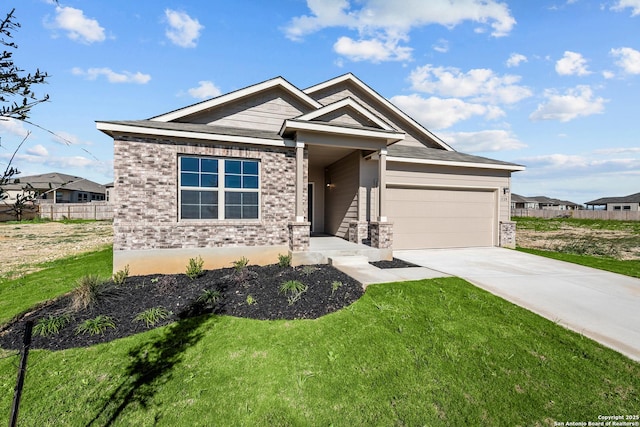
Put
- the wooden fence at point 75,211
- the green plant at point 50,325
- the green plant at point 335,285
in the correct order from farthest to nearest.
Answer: the wooden fence at point 75,211, the green plant at point 335,285, the green plant at point 50,325

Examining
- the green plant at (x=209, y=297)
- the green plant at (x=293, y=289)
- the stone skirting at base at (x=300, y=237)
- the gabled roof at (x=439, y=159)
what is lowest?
the green plant at (x=209, y=297)

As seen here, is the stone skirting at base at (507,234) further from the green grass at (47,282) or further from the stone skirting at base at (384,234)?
the green grass at (47,282)

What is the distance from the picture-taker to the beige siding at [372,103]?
39.1ft

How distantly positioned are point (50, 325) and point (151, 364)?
2182 mm

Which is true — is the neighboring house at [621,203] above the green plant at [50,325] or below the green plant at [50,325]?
above

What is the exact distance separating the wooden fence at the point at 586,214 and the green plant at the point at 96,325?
49.4 meters

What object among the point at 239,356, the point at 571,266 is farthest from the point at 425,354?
the point at 571,266

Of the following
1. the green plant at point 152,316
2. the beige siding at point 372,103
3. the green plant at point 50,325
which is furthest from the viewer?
the beige siding at point 372,103

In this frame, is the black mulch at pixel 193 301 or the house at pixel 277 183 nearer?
the black mulch at pixel 193 301

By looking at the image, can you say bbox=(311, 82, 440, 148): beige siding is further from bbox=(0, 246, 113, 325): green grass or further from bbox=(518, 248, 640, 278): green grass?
bbox=(0, 246, 113, 325): green grass

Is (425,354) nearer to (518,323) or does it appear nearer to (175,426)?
(518,323)

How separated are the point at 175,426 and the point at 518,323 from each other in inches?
191

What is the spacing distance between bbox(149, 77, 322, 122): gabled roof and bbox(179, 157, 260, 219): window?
2.42m

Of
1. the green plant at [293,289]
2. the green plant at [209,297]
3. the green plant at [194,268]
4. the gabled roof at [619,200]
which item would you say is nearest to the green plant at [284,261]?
the green plant at [293,289]
